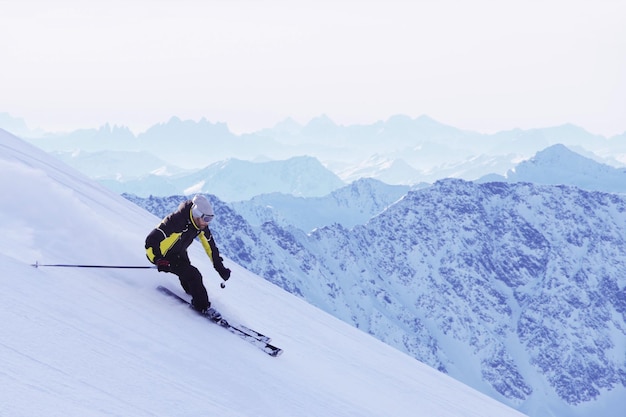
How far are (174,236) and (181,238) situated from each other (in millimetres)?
95

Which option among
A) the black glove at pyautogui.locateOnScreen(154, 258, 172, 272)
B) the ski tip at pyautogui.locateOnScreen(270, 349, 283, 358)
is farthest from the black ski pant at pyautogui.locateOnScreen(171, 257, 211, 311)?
the ski tip at pyautogui.locateOnScreen(270, 349, 283, 358)

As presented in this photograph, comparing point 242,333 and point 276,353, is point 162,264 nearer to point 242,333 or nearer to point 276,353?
point 242,333

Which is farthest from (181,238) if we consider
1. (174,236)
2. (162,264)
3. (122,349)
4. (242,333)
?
(122,349)

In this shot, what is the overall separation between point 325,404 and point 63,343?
3478mm

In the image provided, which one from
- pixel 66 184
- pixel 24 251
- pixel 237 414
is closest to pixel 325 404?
pixel 237 414

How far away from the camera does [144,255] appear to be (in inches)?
368

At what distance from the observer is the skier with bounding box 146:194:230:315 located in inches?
338

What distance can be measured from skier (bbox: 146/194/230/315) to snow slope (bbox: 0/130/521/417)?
1.41ft

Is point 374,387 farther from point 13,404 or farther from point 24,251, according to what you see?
point 13,404

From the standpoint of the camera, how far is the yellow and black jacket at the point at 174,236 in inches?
337

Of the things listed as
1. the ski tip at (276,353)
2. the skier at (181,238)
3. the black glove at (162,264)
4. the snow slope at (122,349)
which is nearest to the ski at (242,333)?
the ski tip at (276,353)

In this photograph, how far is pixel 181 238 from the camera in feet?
28.6

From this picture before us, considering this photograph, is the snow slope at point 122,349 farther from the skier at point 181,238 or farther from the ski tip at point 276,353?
the skier at point 181,238

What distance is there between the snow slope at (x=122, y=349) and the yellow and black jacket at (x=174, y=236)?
584 millimetres
